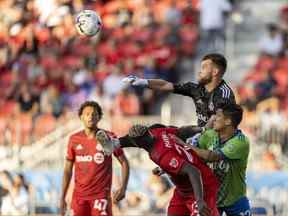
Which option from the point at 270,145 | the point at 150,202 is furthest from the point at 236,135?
the point at 270,145

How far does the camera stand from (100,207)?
508 inches

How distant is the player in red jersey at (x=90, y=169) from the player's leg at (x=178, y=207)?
1545mm

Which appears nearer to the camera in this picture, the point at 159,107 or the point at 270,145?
the point at 270,145

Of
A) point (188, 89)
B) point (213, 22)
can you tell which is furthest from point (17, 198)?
point (188, 89)

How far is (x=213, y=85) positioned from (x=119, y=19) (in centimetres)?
1312

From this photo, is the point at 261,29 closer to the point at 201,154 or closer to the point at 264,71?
the point at 264,71

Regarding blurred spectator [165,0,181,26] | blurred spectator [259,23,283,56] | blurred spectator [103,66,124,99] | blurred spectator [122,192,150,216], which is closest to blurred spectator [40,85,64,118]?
blurred spectator [103,66,124,99]

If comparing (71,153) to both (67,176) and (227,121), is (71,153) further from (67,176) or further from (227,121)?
(227,121)

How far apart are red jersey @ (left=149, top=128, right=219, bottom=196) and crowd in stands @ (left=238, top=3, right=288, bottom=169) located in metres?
8.16

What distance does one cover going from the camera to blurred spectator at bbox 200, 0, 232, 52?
75.5ft

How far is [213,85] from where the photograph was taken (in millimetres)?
11727

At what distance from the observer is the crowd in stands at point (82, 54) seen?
72.6 ft

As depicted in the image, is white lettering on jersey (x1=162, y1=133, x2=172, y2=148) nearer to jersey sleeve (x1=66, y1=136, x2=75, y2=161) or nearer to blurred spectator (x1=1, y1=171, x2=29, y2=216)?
jersey sleeve (x1=66, y1=136, x2=75, y2=161)

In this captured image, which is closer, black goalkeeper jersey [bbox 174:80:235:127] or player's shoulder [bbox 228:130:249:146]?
player's shoulder [bbox 228:130:249:146]
